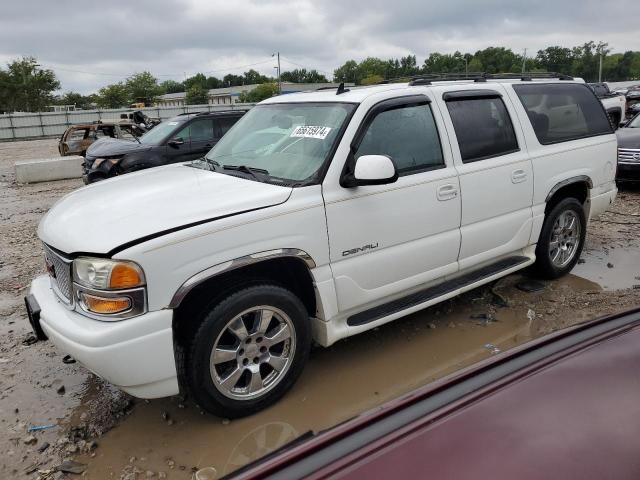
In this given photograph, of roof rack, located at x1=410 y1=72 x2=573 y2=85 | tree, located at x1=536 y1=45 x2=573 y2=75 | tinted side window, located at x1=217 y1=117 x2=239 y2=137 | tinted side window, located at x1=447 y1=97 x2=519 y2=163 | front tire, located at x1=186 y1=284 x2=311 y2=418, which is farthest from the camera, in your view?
tree, located at x1=536 y1=45 x2=573 y2=75

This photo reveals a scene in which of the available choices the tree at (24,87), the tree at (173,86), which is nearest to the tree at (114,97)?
the tree at (24,87)

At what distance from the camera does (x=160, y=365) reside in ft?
8.98

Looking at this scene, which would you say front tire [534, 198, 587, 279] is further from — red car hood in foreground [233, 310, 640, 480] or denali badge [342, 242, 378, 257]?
red car hood in foreground [233, 310, 640, 480]

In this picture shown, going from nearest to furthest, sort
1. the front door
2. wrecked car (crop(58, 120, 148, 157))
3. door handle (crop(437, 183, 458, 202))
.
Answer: the front door, door handle (crop(437, 183, 458, 202)), wrecked car (crop(58, 120, 148, 157))

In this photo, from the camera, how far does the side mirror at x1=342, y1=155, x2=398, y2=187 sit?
10.3ft

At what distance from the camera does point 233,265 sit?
2869 millimetres

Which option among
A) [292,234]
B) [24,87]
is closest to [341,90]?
[292,234]

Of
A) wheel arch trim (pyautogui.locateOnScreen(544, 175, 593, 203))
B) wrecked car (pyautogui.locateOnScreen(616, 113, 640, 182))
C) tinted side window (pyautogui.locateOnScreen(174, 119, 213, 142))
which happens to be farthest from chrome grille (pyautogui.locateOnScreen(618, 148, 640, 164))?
tinted side window (pyautogui.locateOnScreen(174, 119, 213, 142))

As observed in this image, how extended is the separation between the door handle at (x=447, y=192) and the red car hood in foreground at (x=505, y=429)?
2.23 metres

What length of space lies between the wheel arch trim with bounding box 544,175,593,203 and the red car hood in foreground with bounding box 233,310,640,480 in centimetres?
330

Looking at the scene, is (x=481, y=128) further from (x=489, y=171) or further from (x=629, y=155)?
(x=629, y=155)

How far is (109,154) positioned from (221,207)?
26.4 ft

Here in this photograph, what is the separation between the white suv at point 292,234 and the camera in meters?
2.72

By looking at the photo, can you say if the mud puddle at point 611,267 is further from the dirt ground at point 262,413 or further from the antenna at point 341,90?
the antenna at point 341,90
